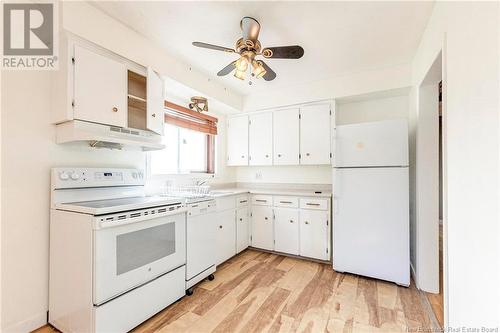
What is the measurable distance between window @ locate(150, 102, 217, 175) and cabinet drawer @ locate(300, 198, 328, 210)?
153 cm

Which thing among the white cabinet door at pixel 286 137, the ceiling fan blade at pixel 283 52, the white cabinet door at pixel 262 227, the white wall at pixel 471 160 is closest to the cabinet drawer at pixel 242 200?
the white cabinet door at pixel 262 227

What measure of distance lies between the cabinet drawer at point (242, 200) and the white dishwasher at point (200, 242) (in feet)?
2.04

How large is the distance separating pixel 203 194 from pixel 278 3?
1.85 metres

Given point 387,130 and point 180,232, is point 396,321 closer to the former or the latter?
point 387,130

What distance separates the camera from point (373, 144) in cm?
240

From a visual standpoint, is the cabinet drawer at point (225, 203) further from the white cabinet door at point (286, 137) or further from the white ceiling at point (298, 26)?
the white ceiling at point (298, 26)

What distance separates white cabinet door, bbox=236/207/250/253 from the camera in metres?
3.06

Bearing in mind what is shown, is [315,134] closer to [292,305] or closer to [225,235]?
[225,235]

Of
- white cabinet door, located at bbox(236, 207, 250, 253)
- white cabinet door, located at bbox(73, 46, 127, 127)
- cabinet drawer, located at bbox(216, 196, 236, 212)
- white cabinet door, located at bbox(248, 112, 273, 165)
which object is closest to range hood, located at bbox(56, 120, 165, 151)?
white cabinet door, located at bbox(73, 46, 127, 127)

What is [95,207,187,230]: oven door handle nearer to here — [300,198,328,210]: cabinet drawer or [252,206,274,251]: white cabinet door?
[252,206,274,251]: white cabinet door

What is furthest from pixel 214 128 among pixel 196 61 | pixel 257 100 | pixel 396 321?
pixel 396 321

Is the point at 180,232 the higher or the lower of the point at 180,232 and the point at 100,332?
the higher

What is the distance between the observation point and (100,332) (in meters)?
1.43

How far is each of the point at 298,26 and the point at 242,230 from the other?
249cm
